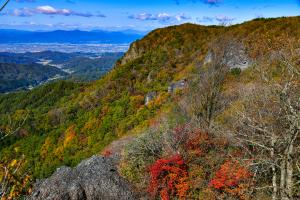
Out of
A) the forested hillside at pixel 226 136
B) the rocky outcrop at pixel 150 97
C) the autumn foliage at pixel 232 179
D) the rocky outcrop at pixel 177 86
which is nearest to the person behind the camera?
the forested hillside at pixel 226 136

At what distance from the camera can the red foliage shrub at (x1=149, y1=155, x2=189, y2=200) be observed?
2480cm

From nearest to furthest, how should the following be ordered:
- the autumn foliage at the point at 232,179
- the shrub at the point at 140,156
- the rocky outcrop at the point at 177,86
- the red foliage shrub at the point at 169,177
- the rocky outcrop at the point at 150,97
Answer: the autumn foliage at the point at 232,179 < the red foliage shrub at the point at 169,177 < the shrub at the point at 140,156 < the rocky outcrop at the point at 177,86 < the rocky outcrop at the point at 150,97

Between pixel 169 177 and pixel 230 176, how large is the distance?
432 centimetres

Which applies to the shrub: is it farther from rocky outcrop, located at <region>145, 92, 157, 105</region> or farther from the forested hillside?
rocky outcrop, located at <region>145, 92, 157, 105</region>

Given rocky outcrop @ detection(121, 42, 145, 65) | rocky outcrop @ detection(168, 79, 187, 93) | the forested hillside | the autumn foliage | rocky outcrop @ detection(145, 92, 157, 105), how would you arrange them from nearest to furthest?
the forested hillside
the autumn foliage
rocky outcrop @ detection(168, 79, 187, 93)
rocky outcrop @ detection(145, 92, 157, 105)
rocky outcrop @ detection(121, 42, 145, 65)

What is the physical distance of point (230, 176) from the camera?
23.0m

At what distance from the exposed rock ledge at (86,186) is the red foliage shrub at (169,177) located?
86.3 inches

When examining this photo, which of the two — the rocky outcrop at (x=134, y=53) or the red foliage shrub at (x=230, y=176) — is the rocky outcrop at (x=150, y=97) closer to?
the rocky outcrop at (x=134, y=53)

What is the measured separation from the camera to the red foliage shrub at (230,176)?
73.5ft

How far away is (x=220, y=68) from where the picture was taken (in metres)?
28.9

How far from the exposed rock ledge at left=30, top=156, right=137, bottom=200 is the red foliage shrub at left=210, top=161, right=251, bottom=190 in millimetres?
6255

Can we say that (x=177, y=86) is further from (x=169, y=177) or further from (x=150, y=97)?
(x=169, y=177)

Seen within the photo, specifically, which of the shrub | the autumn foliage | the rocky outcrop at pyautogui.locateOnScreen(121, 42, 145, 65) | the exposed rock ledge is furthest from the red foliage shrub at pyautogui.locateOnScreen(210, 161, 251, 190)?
the rocky outcrop at pyautogui.locateOnScreen(121, 42, 145, 65)

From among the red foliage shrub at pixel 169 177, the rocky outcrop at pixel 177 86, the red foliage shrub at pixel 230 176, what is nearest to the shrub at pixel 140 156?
the red foliage shrub at pixel 169 177
